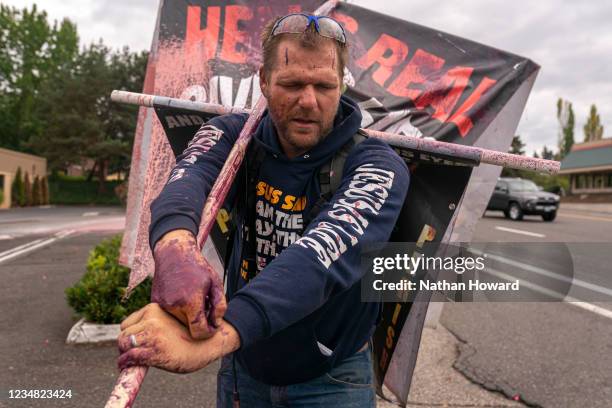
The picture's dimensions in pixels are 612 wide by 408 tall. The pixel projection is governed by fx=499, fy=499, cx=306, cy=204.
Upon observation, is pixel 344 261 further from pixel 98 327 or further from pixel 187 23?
pixel 98 327

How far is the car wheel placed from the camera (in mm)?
20661

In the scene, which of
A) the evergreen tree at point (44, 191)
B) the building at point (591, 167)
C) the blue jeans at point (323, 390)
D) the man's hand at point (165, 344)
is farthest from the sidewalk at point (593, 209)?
the evergreen tree at point (44, 191)

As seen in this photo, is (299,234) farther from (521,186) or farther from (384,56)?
(521,186)

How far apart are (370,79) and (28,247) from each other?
460 inches

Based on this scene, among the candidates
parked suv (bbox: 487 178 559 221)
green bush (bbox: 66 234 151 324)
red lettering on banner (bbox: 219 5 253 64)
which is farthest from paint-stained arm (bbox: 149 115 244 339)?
parked suv (bbox: 487 178 559 221)

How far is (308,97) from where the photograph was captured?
164cm

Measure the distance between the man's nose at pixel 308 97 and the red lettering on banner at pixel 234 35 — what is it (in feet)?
8.90

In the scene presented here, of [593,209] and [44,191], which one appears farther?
[44,191]

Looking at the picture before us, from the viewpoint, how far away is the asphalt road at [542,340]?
381 centimetres

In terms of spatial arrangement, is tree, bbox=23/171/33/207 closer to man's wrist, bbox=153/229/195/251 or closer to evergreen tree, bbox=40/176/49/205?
evergreen tree, bbox=40/176/49/205

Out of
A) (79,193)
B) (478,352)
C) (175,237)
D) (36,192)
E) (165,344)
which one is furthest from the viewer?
(79,193)

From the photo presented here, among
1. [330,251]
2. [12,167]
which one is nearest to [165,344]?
[330,251]

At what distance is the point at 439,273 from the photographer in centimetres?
242

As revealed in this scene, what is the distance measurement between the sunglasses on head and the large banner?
184 centimetres
